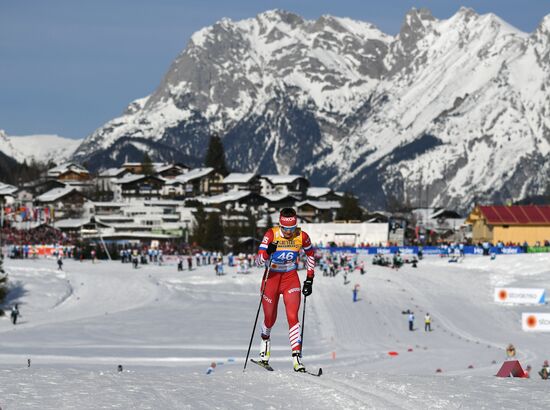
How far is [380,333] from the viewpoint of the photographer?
164 ft

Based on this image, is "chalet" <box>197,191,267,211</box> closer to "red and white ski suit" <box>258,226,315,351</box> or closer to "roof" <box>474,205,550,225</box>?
"roof" <box>474,205,550,225</box>

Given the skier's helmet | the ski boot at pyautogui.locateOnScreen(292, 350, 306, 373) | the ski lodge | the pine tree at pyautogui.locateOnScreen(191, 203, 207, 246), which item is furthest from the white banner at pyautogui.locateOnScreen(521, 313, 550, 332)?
the pine tree at pyautogui.locateOnScreen(191, 203, 207, 246)

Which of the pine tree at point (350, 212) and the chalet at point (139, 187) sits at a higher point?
the chalet at point (139, 187)

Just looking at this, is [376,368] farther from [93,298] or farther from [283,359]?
[93,298]

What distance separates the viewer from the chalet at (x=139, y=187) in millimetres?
192375

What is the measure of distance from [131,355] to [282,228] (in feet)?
72.4

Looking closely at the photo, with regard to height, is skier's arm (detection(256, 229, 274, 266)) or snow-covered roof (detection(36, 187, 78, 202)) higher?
snow-covered roof (detection(36, 187, 78, 202))

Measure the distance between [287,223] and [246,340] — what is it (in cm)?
2772

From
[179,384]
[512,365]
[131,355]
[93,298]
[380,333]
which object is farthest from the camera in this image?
[93,298]

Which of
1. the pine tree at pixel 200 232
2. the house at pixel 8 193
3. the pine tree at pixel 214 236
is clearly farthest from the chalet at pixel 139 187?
the pine tree at pixel 214 236

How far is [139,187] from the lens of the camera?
19512 centimetres

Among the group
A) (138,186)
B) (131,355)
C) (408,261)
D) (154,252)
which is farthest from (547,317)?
(138,186)

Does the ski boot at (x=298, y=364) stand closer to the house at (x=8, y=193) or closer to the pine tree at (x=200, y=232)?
the pine tree at (x=200, y=232)

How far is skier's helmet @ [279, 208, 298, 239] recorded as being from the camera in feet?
58.7
